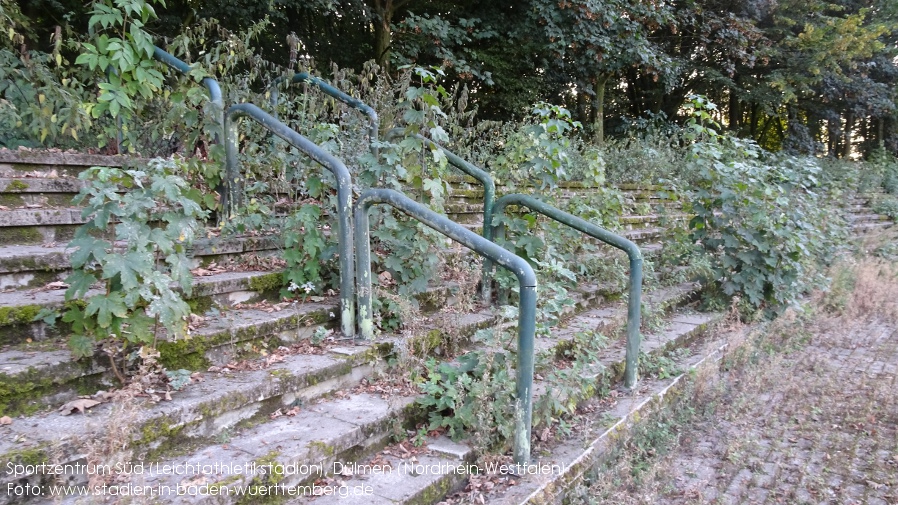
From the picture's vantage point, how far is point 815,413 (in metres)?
3.68

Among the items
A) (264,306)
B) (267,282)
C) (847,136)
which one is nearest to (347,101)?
(267,282)

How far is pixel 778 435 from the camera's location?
3414mm

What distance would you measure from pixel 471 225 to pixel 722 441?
2.45 m

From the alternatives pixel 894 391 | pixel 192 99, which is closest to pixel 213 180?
pixel 192 99

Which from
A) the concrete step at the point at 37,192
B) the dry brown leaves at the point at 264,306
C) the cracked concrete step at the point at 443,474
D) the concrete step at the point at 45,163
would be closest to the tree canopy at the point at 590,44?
the concrete step at the point at 45,163

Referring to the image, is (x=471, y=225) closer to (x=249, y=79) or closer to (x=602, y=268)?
(x=602, y=268)

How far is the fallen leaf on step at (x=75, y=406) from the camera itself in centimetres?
198

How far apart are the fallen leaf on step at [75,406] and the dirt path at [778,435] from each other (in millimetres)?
1943

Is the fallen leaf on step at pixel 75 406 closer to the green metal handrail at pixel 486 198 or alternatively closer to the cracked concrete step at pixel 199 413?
the cracked concrete step at pixel 199 413

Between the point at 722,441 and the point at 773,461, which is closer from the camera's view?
the point at 773,461

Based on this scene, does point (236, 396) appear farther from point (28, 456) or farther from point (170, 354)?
→ point (28, 456)

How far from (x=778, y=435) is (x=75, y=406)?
3.57 metres

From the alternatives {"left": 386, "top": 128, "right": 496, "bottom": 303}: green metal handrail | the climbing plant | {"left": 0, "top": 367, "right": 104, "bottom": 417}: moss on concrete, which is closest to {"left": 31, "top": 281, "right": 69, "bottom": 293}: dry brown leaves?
the climbing plant

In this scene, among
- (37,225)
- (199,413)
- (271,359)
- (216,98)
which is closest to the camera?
(199,413)
